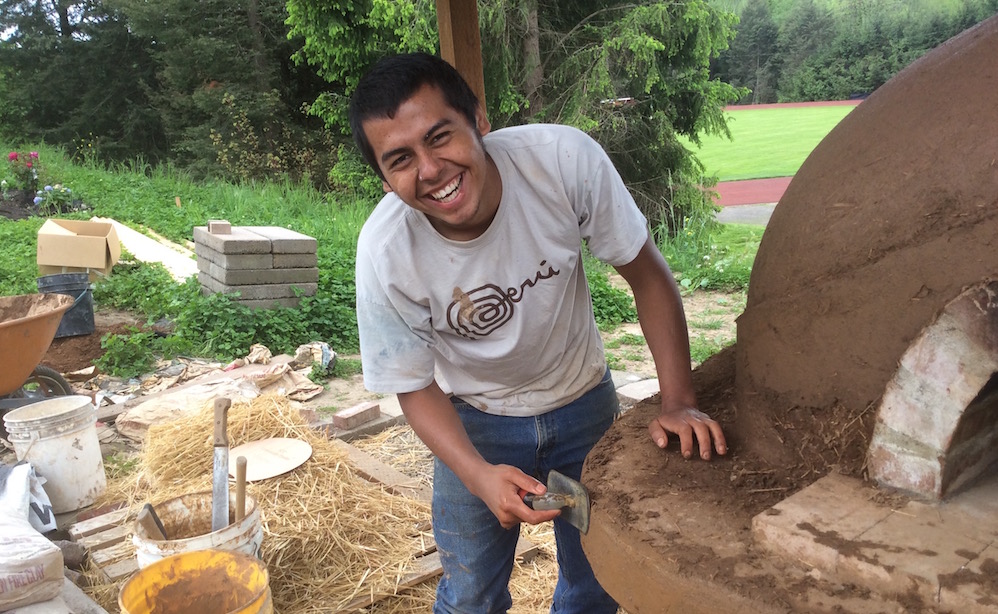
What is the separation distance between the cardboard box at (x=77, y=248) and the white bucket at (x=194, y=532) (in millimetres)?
5159

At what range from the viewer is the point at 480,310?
1870 mm

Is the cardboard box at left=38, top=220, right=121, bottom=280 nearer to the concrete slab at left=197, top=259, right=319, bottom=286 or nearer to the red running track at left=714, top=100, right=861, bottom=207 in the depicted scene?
the concrete slab at left=197, top=259, right=319, bottom=286

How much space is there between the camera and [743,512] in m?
1.40

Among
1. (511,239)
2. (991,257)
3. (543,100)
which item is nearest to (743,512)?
(991,257)

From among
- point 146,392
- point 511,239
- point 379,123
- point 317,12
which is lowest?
point 146,392

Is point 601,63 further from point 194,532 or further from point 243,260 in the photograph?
point 194,532

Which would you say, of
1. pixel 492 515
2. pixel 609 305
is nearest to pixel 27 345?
pixel 492 515

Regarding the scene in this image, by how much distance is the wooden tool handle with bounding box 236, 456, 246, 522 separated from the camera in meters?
2.65

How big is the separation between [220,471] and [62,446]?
1.50 m

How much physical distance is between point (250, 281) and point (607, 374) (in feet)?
15.1

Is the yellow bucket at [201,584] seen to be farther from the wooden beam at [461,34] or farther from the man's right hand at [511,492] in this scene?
the wooden beam at [461,34]

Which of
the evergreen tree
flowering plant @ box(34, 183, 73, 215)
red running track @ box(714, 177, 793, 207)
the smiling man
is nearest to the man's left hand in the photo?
the smiling man

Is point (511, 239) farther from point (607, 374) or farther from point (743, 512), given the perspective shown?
point (743, 512)

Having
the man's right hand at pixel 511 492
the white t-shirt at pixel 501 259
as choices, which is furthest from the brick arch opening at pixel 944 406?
the white t-shirt at pixel 501 259
